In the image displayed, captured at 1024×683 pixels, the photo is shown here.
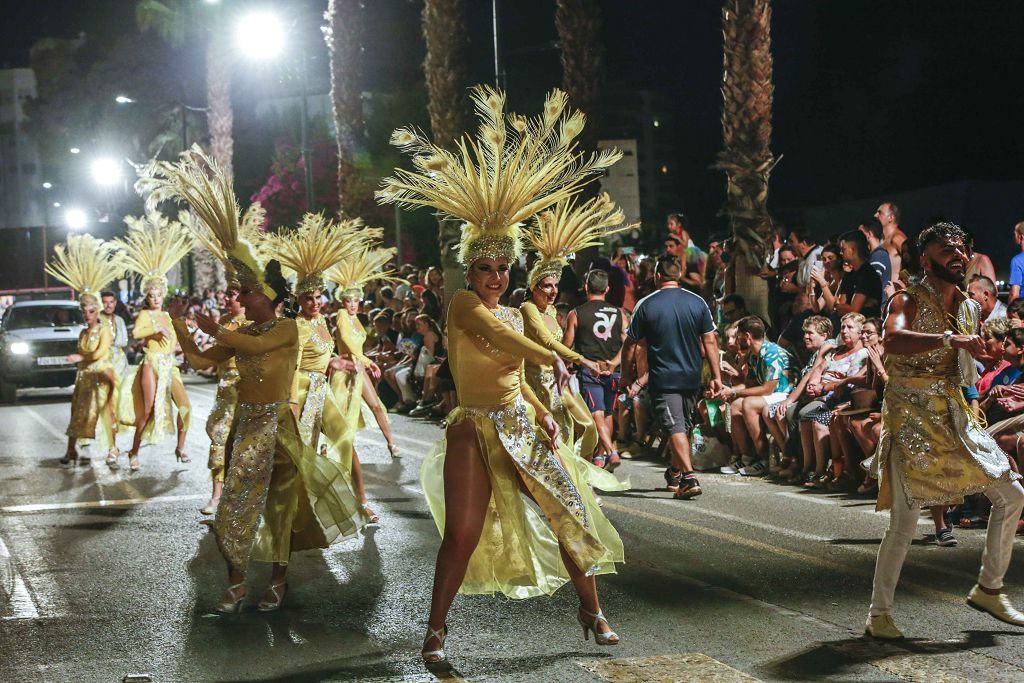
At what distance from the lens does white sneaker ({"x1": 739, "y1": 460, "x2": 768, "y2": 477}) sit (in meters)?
12.3

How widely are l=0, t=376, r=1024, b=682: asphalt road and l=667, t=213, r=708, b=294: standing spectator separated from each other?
5774 mm

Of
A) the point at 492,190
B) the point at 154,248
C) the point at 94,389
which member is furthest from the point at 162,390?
the point at 492,190

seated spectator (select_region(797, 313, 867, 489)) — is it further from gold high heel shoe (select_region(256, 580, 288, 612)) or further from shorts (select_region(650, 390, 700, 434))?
gold high heel shoe (select_region(256, 580, 288, 612))

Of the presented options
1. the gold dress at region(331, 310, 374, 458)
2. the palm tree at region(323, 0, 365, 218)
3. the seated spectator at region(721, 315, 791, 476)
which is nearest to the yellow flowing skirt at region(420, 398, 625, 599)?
the gold dress at region(331, 310, 374, 458)

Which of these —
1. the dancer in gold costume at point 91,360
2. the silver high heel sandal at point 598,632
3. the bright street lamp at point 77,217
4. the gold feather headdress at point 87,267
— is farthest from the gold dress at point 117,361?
the bright street lamp at point 77,217

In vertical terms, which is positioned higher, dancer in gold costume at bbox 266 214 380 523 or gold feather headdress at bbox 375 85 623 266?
gold feather headdress at bbox 375 85 623 266

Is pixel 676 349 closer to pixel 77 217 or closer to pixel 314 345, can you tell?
pixel 314 345

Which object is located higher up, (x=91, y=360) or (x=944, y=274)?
(x=944, y=274)

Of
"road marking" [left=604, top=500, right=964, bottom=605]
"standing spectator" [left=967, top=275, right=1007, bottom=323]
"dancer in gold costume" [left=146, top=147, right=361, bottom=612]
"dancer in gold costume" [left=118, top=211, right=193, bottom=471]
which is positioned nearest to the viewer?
"road marking" [left=604, top=500, right=964, bottom=605]

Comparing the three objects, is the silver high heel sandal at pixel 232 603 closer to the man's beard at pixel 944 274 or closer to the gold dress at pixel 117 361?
the man's beard at pixel 944 274

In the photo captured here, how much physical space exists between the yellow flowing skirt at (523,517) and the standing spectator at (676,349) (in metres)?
4.71

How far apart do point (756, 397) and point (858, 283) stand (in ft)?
5.09

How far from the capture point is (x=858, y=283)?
1255cm

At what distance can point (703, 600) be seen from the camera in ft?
23.0
